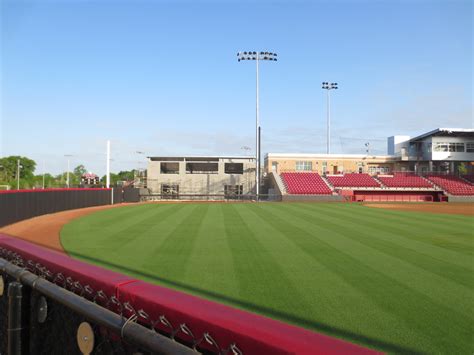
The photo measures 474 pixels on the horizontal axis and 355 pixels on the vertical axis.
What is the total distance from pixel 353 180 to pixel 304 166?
9.24 m

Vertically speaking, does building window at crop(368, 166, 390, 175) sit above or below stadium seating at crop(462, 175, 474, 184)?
above

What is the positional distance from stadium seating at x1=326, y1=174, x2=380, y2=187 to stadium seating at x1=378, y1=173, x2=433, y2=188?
1711mm

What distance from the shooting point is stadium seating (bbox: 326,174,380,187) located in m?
47.5

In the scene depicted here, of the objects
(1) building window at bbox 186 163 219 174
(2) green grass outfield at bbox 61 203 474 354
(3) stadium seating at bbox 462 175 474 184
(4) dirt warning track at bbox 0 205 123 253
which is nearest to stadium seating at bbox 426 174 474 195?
(3) stadium seating at bbox 462 175 474 184

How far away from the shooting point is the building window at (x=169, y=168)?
5497 cm

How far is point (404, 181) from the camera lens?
48.1 m

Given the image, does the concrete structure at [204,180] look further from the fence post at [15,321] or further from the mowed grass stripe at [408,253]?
the fence post at [15,321]

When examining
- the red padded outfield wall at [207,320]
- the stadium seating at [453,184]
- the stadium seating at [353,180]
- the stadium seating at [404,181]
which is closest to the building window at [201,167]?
the stadium seating at [353,180]

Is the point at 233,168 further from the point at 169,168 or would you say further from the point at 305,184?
the point at 305,184

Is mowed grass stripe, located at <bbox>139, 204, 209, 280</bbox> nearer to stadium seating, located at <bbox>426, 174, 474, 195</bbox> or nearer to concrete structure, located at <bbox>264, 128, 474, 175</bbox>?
concrete structure, located at <bbox>264, 128, 474, 175</bbox>

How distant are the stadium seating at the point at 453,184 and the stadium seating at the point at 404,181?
1819 millimetres

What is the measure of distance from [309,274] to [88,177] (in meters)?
45.5

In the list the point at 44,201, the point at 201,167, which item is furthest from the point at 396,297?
the point at 201,167

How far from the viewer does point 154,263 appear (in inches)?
319
